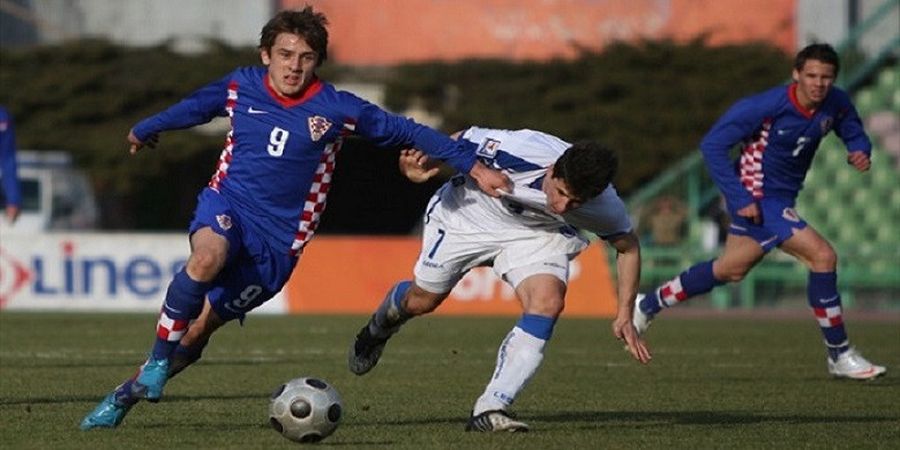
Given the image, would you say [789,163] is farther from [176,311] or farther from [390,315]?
[176,311]

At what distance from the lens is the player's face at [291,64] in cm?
901

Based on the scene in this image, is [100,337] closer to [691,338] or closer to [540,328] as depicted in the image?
[691,338]

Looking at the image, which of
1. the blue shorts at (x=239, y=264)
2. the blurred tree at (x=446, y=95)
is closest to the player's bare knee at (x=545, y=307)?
the blue shorts at (x=239, y=264)

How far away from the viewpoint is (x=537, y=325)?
352 inches

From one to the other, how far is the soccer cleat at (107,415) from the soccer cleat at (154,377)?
0.20 metres

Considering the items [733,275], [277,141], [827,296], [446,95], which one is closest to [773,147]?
[733,275]

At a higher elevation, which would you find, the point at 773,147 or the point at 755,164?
the point at 773,147

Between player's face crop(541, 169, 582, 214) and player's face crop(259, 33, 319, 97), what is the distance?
1287 mm

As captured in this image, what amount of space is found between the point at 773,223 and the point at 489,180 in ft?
16.0

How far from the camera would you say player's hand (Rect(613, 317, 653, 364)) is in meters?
8.79

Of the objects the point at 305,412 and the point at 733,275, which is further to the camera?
the point at 733,275

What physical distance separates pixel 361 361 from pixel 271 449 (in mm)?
2554

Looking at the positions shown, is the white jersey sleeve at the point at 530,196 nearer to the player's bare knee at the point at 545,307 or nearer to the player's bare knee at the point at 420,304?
the player's bare knee at the point at 545,307

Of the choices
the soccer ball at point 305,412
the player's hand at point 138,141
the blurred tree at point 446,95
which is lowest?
the blurred tree at point 446,95
